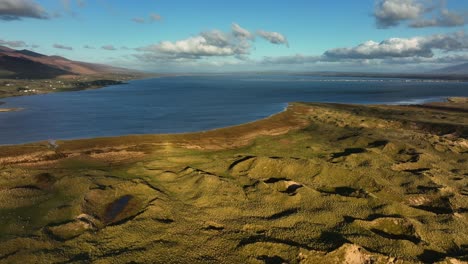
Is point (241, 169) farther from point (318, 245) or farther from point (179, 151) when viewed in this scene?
point (318, 245)

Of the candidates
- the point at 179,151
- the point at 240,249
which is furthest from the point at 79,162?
the point at 240,249

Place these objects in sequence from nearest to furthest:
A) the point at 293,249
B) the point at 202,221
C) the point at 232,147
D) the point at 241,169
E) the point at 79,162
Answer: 1. the point at 293,249
2. the point at 202,221
3. the point at 241,169
4. the point at 79,162
5. the point at 232,147

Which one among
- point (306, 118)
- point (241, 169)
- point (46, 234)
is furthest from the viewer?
point (306, 118)

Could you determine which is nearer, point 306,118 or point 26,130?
point 26,130

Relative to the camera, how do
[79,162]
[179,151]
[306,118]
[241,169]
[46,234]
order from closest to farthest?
[46,234]
[241,169]
[79,162]
[179,151]
[306,118]

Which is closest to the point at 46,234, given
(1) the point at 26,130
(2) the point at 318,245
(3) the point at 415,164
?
(2) the point at 318,245

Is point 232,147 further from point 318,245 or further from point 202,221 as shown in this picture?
point 318,245
